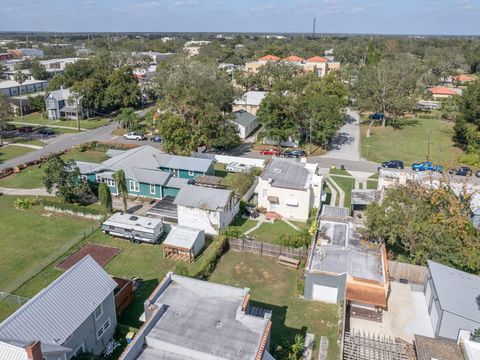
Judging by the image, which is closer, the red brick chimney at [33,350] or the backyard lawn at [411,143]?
the red brick chimney at [33,350]

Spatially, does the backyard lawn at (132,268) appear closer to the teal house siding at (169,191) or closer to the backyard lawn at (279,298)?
the backyard lawn at (279,298)

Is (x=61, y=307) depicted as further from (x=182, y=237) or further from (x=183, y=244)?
(x=182, y=237)

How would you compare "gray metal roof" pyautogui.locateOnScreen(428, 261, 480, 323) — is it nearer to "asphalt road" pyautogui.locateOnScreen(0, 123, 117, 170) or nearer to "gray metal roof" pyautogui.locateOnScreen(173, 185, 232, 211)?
"gray metal roof" pyautogui.locateOnScreen(173, 185, 232, 211)

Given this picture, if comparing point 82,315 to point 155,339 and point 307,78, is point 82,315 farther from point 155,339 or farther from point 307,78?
point 307,78

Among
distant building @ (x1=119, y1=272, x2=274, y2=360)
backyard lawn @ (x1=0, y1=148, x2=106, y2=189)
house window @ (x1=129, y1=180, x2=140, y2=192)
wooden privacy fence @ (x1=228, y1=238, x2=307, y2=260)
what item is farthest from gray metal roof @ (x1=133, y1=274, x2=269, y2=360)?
backyard lawn @ (x1=0, y1=148, x2=106, y2=189)

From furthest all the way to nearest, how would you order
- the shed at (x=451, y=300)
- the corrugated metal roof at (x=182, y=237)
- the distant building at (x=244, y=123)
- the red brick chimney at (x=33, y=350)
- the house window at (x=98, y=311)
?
the distant building at (x=244, y=123), the corrugated metal roof at (x=182, y=237), the shed at (x=451, y=300), the house window at (x=98, y=311), the red brick chimney at (x=33, y=350)

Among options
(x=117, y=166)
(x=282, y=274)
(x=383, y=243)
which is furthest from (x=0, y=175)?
(x=383, y=243)

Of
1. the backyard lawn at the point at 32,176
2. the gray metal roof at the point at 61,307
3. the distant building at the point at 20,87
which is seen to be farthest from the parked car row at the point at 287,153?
the distant building at the point at 20,87
